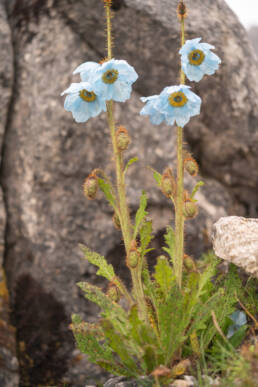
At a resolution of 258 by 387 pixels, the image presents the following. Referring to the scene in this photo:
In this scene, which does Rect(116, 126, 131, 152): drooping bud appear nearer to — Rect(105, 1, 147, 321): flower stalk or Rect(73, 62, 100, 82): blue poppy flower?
Rect(105, 1, 147, 321): flower stalk

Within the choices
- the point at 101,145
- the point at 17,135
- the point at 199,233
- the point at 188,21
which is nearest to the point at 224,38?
the point at 188,21

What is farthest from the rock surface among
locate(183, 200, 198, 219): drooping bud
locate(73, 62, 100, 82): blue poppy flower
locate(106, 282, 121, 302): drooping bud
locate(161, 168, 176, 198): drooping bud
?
locate(73, 62, 100, 82): blue poppy flower

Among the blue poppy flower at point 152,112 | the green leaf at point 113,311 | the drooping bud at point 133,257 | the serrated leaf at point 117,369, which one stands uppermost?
the blue poppy flower at point 152,112

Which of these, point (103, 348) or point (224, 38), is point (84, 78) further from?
point (224, 38)

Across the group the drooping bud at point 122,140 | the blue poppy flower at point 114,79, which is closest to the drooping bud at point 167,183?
the drooping bud at point 122,140

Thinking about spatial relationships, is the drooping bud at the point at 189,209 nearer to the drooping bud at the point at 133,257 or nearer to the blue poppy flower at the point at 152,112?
the drooping bud at the point at 133,257

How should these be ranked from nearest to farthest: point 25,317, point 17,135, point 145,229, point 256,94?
point 145,229, point 25,317, point 17,135, point 256,94
